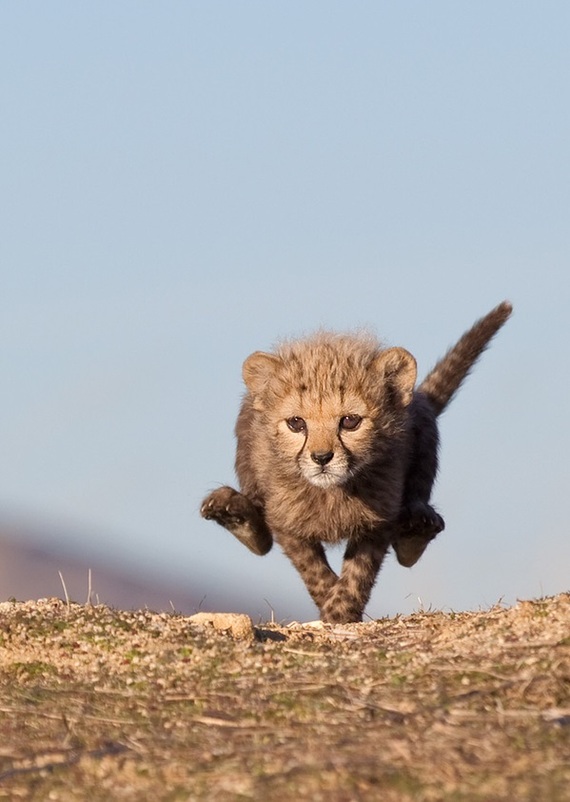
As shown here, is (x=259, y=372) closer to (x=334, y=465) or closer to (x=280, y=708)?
(x=334, y=465)

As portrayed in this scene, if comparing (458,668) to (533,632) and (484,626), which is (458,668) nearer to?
(533,632)

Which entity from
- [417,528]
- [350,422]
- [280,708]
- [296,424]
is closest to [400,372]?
[350,422]

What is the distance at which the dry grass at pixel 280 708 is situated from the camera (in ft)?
13.2

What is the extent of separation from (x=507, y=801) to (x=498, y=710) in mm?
1044

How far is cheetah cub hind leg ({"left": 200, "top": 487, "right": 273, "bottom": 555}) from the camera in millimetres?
9484

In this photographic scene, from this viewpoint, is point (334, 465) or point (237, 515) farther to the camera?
point (237, 515)

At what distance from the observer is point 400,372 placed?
8977 mm

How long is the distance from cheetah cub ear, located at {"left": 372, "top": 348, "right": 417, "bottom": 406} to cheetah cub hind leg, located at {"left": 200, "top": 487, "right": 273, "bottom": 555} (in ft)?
4.47

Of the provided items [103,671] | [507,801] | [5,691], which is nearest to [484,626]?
[103,671]

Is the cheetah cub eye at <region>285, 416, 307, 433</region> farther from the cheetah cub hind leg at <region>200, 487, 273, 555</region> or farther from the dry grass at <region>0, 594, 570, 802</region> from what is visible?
the dry grass at <region>0, 594, 570, 802</region>

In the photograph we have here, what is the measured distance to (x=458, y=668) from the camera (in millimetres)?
5391

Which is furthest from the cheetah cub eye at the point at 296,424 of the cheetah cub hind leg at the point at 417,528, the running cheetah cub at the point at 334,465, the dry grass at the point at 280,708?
the dry grass at the point at 280,708

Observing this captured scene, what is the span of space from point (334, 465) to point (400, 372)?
0.95 meters

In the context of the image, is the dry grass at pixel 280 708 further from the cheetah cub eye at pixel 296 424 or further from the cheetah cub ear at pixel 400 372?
the cheetah cub ear at pixel 400 372
